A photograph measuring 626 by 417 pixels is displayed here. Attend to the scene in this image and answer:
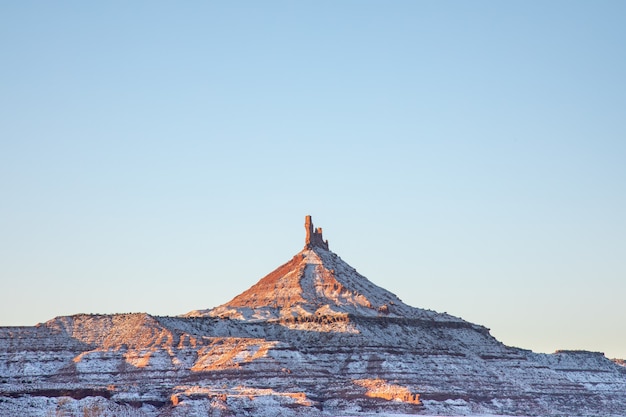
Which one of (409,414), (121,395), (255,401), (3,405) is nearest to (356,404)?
(409,414)

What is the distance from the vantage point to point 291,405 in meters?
184

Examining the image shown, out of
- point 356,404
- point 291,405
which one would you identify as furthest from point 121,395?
point 356,404

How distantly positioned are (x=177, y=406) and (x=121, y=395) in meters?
6.55

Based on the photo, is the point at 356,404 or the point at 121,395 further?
the point at 356,404

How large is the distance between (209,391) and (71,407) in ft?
73.1

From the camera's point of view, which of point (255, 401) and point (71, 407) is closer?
point (71, 407)

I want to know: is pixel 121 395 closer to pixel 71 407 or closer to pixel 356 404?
pixel 71 407

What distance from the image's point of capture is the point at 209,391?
185m

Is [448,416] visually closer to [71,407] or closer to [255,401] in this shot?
[255,401]

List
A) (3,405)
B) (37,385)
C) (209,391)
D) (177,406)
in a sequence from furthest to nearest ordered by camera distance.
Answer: (37,385) < (209,391) < (177,406) < (3,405)

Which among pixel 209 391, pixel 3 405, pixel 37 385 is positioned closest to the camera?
pixel 3 405

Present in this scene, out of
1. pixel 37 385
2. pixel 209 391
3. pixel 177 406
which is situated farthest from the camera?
pixel 37 385

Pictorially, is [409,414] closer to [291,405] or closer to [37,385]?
[291,405]

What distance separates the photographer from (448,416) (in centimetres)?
19575
